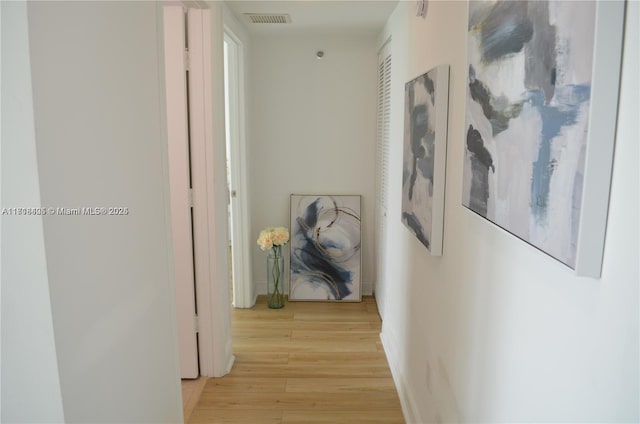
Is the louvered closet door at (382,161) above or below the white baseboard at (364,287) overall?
above

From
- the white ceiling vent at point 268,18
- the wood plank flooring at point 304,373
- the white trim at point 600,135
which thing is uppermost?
the white ceiling vent at point 268,18

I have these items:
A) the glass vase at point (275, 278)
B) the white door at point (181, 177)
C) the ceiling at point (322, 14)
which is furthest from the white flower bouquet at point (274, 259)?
the ceiling at point (322, 14)

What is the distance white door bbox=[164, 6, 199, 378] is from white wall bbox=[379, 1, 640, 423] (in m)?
1.22

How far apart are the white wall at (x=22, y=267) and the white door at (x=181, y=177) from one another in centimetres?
164

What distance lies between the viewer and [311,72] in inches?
154

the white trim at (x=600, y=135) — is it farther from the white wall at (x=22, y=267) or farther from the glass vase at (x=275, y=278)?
the glass vase at (x=275, y=278)

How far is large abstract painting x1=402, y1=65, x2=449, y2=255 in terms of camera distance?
1743 mm

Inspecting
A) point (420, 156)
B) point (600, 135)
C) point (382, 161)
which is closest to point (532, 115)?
point (600, 135)

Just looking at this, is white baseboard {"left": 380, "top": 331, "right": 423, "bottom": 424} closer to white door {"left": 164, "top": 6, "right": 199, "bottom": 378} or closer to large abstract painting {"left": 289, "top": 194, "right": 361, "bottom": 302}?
large abstract painting {"left": 289, "top": 194, "right": 361, "bottom": 302}

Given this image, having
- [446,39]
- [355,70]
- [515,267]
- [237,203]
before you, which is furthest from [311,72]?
[515,267]

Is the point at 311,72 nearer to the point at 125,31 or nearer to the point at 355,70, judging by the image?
the point at 355,70

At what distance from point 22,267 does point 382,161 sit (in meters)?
2.94

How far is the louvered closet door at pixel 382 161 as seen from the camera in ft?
11.0

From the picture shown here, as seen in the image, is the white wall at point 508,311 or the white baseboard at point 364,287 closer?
the white wall at point 508,311
